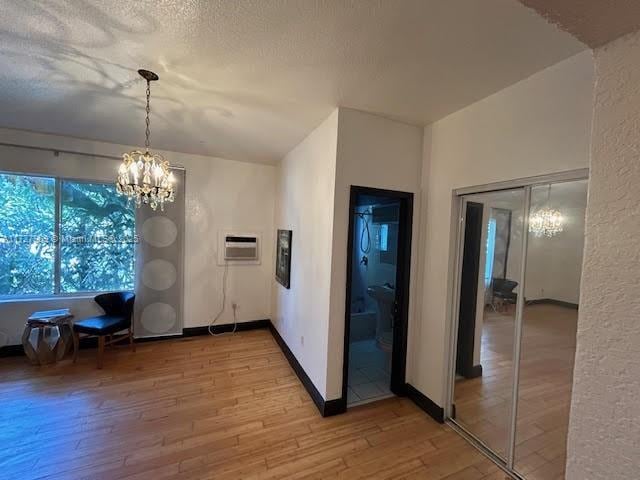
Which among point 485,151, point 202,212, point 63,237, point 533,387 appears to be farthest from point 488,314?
point 63,237

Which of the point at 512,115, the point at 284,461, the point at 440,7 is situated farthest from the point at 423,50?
the point at 284,461

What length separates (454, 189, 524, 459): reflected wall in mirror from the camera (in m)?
2.04

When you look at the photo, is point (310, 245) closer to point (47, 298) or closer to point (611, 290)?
point (611, 290)

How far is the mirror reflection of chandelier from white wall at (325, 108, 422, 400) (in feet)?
3.57

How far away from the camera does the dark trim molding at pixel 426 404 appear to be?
2.41m

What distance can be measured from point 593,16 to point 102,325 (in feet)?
14.4

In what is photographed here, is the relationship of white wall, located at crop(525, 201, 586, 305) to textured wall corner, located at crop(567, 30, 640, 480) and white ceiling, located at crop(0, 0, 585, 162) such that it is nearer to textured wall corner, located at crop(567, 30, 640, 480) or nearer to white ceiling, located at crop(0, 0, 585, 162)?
white ceiling, located at crop(0, 0, 585, 162)

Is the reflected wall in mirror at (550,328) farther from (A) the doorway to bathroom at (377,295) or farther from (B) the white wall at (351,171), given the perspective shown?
(B) the white wall at (351,171)

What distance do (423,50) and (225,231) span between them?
3541 mm

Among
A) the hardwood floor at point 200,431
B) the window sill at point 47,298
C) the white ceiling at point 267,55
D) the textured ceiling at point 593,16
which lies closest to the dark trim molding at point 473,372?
the hardwood floor at point 200,431

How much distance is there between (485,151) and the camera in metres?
2.13

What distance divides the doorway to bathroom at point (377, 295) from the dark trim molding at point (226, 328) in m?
1.56

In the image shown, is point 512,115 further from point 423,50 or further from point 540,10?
point 540,10

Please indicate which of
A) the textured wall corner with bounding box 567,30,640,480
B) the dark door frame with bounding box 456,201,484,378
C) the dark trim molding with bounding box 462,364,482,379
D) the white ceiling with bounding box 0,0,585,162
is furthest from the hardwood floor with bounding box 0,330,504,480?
the white ceiling with bounding box 0,0,585,162
